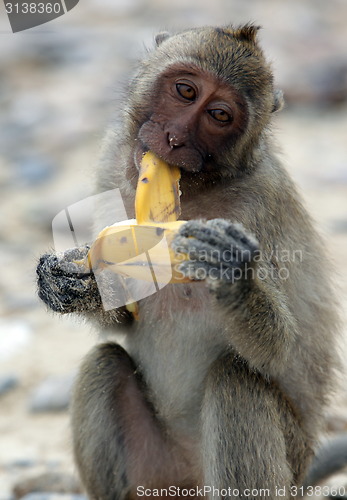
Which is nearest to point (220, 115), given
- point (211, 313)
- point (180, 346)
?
point (211, 313)

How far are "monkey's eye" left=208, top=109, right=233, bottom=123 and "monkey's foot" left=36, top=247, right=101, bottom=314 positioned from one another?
0.91 meters

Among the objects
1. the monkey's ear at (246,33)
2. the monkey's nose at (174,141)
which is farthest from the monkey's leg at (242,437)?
the monkey's ear at (246,33)

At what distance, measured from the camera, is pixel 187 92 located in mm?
4352

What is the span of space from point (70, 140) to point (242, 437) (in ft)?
22.1

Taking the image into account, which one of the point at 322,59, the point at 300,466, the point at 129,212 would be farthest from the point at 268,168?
the point at 322,59

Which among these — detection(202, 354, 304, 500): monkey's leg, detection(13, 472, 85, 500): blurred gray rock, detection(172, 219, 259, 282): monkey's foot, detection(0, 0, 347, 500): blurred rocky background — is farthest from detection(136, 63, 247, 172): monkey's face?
detection(13, 472, 85, 500): blurred gray rock

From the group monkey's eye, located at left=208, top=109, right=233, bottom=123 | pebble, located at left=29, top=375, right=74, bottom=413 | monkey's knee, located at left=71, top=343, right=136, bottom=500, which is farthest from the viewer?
pebble, located at left=29, top=375, right=74, bottom=413

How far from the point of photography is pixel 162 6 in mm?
14641

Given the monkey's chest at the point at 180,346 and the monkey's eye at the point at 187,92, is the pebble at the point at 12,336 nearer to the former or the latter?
Answer: the monkey's chest at the point at 180,346

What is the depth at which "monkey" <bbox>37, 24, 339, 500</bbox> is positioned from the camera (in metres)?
4.24

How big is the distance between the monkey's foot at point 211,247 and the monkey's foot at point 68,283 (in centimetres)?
73

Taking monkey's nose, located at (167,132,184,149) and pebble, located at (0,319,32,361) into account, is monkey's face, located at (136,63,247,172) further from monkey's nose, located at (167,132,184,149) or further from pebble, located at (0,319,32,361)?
pebble, located at (0,319,32,361)

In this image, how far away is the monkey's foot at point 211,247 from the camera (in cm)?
377

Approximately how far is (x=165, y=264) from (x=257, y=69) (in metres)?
1.18
